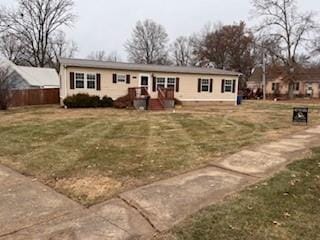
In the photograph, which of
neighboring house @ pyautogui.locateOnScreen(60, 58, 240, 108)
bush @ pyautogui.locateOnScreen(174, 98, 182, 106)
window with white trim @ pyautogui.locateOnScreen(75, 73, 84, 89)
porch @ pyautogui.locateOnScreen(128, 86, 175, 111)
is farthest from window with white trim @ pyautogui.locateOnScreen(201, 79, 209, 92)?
window with white trim @ pyautogui.locateOnScreen(75, 73, 84, 89)

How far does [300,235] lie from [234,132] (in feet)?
23.9

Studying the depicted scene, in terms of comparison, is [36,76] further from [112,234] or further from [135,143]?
[112,234]

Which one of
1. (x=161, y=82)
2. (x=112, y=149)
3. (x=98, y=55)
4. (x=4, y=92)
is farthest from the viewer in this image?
(x=98, y=55)

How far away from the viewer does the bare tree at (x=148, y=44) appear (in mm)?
52594

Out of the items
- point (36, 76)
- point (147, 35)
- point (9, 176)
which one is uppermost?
point (147, 35)

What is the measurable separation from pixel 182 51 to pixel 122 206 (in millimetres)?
54796

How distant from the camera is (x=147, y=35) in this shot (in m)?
53.2

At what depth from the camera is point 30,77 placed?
102ft

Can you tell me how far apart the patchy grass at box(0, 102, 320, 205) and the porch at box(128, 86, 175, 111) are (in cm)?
713

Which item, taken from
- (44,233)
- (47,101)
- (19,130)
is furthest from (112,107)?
(44,233)

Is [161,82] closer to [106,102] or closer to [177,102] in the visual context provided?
[177,102]

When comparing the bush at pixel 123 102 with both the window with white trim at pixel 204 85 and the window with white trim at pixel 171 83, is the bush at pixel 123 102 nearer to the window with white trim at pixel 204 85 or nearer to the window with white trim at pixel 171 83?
the window with white trim at pixel 171 83

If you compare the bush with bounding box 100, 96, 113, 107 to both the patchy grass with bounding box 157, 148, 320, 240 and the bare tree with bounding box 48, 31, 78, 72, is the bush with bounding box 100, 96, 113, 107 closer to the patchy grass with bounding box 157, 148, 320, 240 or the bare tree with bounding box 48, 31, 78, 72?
the patchy grass with bounding box 157, 148, 320, 240

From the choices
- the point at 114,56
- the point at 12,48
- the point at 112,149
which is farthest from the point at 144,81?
the point at 114,56
